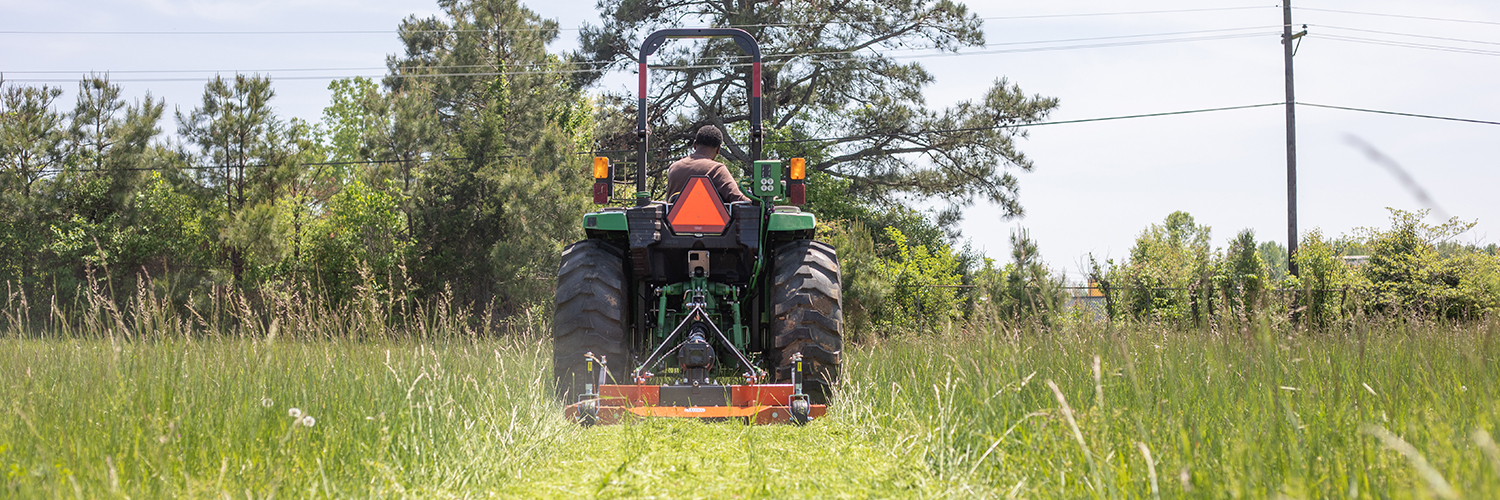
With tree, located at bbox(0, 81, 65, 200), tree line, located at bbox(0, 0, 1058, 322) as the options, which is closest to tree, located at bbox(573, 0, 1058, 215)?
tree line, located at bbox(0, 0, 1058, 322)

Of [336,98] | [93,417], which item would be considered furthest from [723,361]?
[336,98]

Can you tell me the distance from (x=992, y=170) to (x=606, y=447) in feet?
58.6

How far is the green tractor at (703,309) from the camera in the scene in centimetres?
439

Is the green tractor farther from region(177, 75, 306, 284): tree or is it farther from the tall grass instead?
region(177, 75, 306, 284): tree

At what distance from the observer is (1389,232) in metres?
18.3

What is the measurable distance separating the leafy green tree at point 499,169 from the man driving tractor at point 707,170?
37.5 ft

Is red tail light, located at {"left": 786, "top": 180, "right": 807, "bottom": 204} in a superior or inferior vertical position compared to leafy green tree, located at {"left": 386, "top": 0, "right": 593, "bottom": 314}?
inferior

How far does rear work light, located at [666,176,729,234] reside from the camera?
4898 millimetres

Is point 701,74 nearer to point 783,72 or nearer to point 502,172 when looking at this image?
point 783,72

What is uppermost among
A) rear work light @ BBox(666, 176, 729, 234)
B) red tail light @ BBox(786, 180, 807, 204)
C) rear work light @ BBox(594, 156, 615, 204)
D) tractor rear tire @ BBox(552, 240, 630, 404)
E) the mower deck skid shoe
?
rear work light @ BBox(594, 156, 615, 204)

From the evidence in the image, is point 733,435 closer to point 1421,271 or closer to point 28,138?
point 1421,271

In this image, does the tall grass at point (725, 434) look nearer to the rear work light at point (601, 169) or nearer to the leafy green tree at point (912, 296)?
the rear work light at point (601, 169)

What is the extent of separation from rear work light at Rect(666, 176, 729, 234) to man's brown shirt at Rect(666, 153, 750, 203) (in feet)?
0.60

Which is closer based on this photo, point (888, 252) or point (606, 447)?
point (606, 447)
